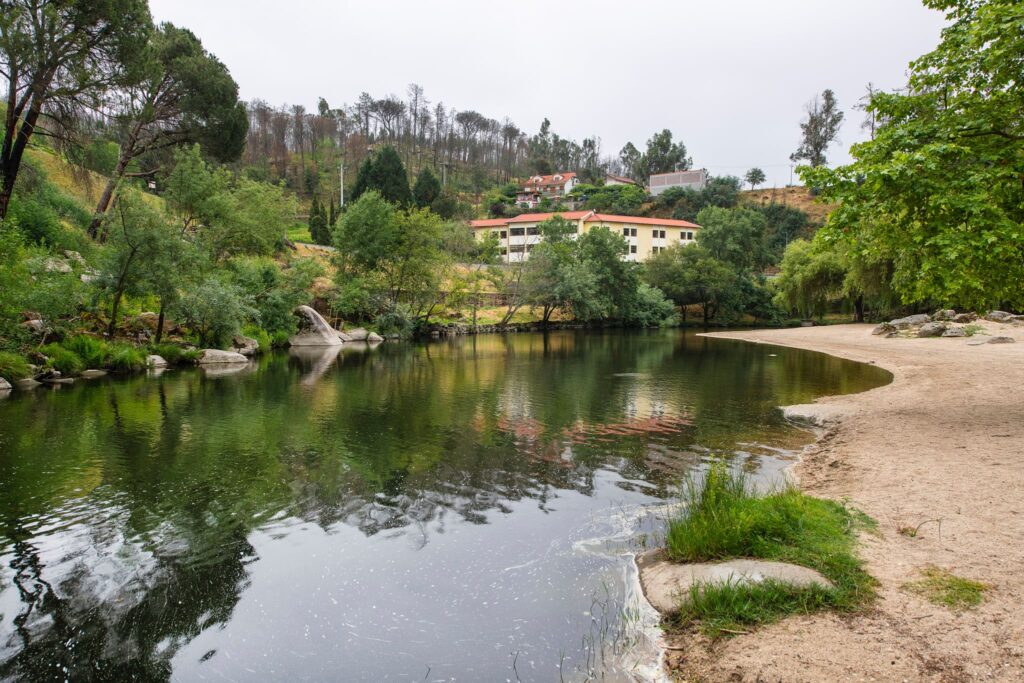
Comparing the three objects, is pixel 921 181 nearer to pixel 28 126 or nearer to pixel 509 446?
pixel 509 446

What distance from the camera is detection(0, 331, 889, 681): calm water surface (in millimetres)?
5934

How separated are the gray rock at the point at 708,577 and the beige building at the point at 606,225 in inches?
2944

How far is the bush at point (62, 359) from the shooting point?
76.2 ft

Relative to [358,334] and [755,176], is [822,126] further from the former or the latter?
[358,334]

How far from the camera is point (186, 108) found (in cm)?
3938

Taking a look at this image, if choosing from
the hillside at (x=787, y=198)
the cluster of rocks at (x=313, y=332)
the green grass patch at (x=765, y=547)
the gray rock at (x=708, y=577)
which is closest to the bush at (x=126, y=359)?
the cluster of rocks at (x=313, y=332)

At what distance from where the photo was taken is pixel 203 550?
27.2ft

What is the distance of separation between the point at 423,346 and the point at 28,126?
26.1 m

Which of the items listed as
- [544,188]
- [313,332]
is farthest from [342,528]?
[544,188]

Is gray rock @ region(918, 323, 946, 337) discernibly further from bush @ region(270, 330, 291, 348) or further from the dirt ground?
bush @ region(270, 330, 291, 348)

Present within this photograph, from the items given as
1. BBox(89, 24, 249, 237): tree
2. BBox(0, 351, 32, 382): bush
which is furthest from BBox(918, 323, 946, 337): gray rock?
BBox(89, 24, 249, 237): tree

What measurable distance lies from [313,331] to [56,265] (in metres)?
19.5

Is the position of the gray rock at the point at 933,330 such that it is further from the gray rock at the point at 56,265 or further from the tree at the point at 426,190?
the tree at the point at 426,190

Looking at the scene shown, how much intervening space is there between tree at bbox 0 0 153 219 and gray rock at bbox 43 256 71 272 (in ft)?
7.96
